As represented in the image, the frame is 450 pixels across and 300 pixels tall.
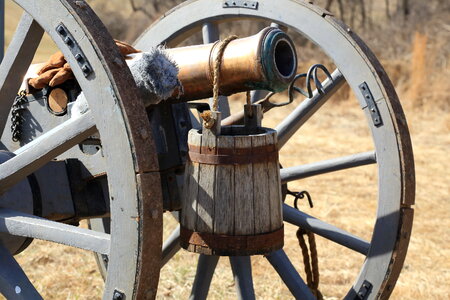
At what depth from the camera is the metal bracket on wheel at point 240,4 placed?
297 centimetres

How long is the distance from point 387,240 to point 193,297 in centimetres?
92

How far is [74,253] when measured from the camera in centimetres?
490

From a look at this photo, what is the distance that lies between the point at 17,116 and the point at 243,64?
1079 mm

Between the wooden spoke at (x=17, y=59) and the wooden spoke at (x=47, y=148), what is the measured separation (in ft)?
0.72

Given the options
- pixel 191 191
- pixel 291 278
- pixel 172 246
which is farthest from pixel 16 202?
pixel 291 278

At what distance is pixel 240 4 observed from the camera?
3012 millimetres

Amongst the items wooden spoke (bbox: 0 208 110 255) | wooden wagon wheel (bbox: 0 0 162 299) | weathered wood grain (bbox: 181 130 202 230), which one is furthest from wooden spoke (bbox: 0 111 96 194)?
weathered wood grain (bbox: 181 130 202 230)

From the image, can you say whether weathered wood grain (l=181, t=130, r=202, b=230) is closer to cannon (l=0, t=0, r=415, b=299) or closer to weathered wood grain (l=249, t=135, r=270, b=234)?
cannon (l=0, t=0, r=415, b=299)

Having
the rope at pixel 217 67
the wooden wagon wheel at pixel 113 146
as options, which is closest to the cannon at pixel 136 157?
the wooden wagon wheel at pixel 113 146

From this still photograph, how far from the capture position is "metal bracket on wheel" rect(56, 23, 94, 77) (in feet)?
6.54

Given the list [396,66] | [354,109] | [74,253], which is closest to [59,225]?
[74,253]

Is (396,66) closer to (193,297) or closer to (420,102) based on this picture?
(420,102)

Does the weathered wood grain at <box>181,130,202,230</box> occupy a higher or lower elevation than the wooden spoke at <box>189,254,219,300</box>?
higher

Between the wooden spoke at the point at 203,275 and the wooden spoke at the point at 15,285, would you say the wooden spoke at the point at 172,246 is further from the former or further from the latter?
the wooden spoke at the point at 15,285
